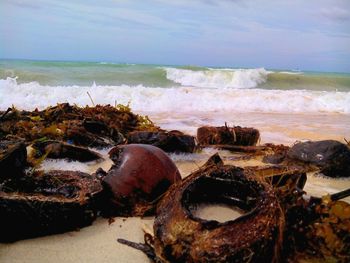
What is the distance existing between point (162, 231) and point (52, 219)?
29.9 inches

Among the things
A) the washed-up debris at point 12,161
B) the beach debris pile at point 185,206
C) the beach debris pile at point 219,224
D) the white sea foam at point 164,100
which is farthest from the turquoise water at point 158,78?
the beach debris pile at point 219,224

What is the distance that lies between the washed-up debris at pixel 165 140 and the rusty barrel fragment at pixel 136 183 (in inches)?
72.7

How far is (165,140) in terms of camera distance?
4.85m

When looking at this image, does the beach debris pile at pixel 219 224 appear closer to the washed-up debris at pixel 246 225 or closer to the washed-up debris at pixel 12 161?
the washed-up debris at pixel 246 225

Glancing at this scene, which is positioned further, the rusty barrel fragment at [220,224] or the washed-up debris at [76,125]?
the washed-up debris at [76,125]

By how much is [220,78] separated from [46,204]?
72.1 feet

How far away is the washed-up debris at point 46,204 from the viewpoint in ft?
7.64

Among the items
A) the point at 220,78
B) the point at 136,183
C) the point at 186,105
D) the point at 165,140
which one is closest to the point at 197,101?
the point at 186,105

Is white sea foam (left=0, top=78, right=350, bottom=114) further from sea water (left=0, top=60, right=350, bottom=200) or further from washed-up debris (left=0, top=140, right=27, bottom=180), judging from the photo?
washed-up debris (left=0, top=140, right=27, bottom=180)

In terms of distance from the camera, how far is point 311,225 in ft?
7.35

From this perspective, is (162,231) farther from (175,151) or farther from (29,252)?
(175,151)

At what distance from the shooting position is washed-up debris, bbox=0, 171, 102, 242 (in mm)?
2330

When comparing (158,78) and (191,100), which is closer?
(191,100)

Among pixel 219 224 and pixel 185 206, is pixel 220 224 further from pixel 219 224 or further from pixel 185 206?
pixel 185 206
